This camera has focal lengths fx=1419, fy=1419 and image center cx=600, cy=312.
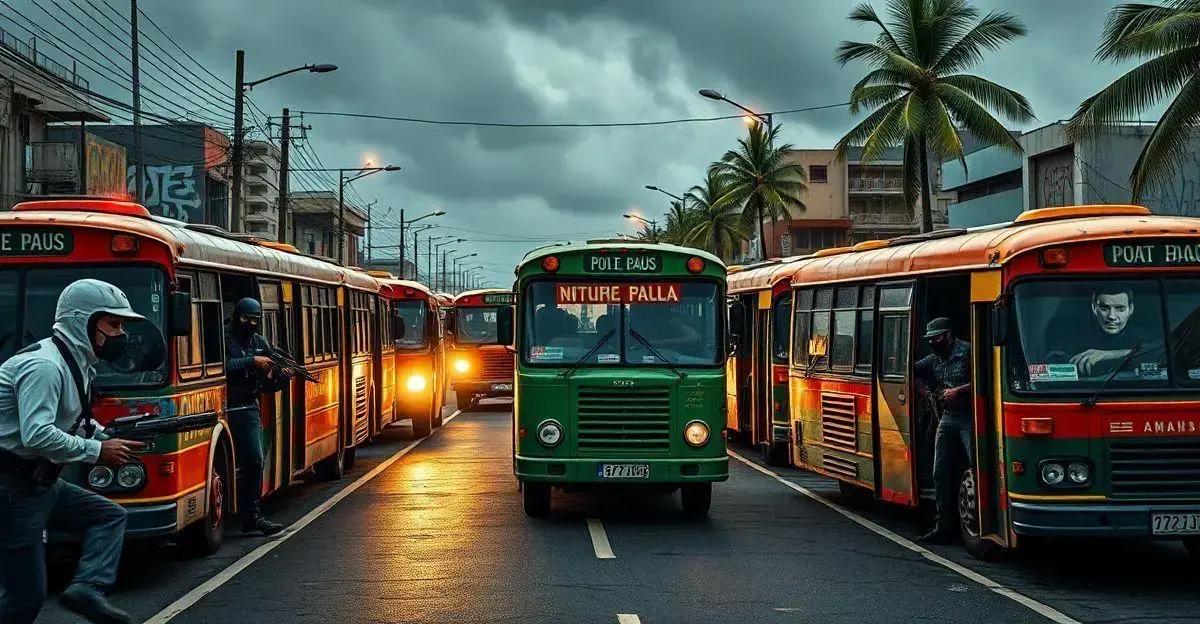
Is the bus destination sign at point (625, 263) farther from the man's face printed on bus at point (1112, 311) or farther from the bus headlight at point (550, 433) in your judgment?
the man's face printed on bus at point (1112, 311)

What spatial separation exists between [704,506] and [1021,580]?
426 cm

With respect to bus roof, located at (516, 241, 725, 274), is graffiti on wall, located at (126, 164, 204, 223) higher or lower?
higher

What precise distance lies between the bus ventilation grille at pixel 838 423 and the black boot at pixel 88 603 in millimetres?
A: 9231

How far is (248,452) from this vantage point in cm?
1289

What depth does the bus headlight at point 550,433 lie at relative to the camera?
13.8 m

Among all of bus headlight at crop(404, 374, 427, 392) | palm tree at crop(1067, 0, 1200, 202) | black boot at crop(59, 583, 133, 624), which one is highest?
palm tree at crop(1067, 0, 1200, 202)

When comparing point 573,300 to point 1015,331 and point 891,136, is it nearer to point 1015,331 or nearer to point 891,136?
point 1015,331

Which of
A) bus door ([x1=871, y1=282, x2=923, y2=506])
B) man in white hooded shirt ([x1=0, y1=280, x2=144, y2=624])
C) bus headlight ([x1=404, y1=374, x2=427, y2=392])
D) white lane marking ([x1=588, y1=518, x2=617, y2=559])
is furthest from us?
bus headlight ([x1=404, y1=374, x2=427, y2=392])

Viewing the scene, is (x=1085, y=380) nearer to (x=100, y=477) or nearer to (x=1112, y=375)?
(x=1112, y=375)

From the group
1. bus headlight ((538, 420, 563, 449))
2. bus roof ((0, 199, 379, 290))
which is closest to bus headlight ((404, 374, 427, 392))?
bus roof ((0, 199, 379, 290))

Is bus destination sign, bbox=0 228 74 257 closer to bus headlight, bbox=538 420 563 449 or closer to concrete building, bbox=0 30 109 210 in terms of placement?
bus headlight, bbox=538 420 563 449

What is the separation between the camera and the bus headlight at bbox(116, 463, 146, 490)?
10.3 meters

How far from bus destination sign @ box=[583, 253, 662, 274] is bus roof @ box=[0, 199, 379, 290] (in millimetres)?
3323

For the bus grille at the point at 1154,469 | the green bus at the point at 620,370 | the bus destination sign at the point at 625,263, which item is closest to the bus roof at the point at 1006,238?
the bus grille at the point at 1154,469
